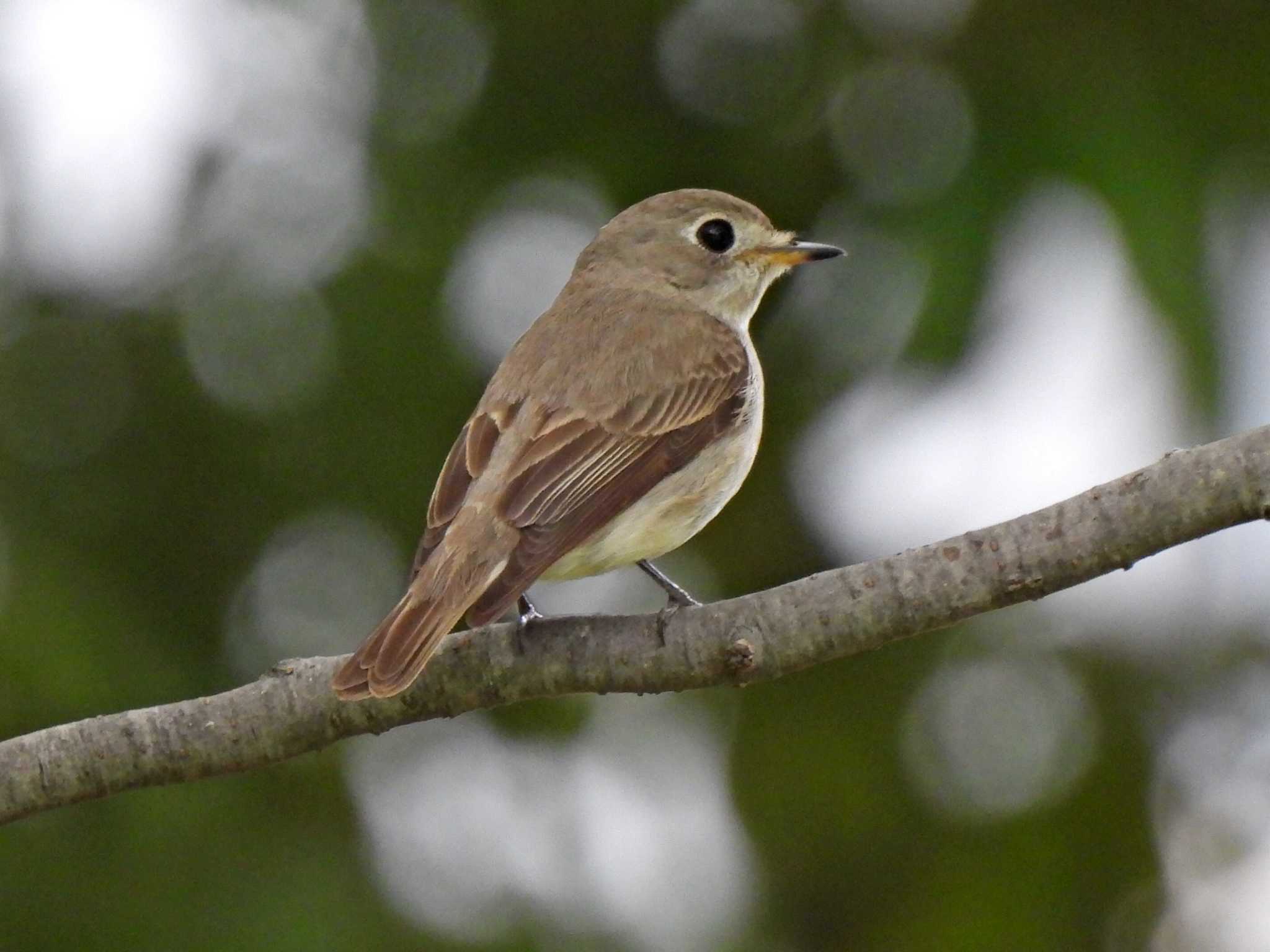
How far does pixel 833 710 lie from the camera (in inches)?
261

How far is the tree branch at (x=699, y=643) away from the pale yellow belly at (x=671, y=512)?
548mm

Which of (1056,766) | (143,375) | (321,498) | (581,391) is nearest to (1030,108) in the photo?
(581,391)

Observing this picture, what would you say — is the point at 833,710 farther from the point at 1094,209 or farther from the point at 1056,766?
the point at 1094,209

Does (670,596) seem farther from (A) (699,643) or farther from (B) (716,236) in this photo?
(B) (716,236)

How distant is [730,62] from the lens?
6543 millimetres

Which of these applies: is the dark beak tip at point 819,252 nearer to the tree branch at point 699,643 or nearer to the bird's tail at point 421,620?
the bird's tail at point 421,620

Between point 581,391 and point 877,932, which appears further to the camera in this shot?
point 877,932

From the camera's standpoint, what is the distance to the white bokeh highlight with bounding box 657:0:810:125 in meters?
6.58

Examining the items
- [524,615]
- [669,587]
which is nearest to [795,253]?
[669,587]

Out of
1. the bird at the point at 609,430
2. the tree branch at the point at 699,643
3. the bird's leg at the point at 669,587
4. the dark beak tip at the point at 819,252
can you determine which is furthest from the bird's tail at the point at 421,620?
the dark beak tip at the point at 819,252

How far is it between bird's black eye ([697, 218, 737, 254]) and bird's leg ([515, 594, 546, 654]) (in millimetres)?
1881

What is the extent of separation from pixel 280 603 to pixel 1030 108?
10.5 ft

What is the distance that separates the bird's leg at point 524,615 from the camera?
4398mm

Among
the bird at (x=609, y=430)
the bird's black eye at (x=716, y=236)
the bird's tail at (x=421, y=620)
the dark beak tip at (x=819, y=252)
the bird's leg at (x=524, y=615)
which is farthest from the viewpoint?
the bird's black eye at (x=716, y=236)
